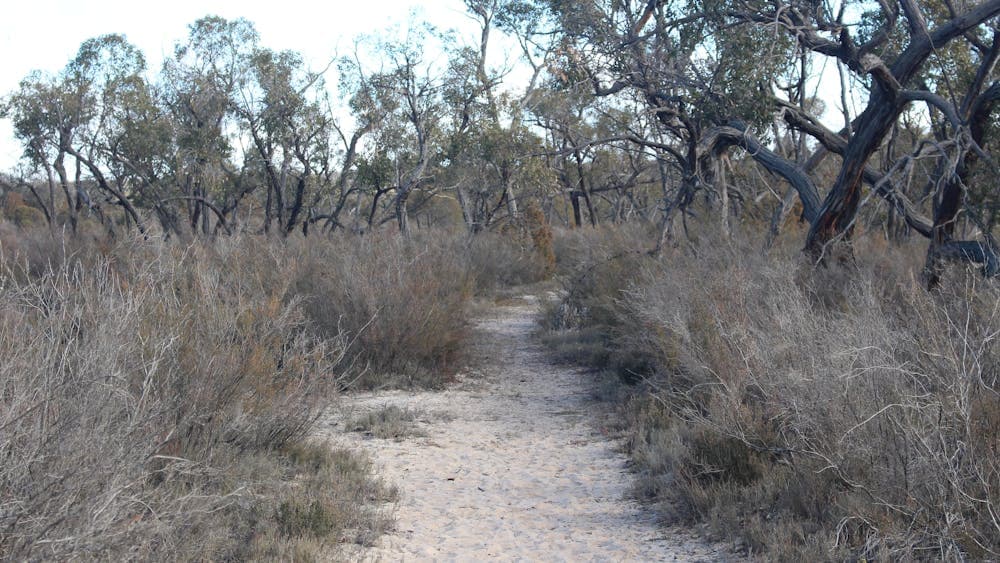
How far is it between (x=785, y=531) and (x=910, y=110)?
16126mm

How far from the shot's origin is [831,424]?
4660mm

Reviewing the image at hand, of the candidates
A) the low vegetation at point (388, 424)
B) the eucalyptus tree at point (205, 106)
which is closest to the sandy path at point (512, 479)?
the low vegetation at point (388, 424)

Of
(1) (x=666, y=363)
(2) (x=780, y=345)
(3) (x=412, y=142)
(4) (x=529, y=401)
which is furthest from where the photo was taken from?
(3) (x=412, y=142)

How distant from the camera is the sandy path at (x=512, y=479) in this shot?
5203 mm

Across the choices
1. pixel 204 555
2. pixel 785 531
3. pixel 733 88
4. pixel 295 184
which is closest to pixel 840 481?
pixel 785 531

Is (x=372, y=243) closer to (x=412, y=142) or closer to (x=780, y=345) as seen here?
(x=780, y=345)

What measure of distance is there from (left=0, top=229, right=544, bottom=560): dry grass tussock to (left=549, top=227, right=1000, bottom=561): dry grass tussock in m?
2.30

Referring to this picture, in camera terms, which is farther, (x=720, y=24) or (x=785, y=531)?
(x=720, y=24)

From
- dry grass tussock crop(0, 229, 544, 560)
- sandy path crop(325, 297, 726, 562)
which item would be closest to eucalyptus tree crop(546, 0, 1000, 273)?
sandy path crop(325, 297, 726, 562)

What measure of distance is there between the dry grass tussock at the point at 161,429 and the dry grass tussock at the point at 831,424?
2.30 metres

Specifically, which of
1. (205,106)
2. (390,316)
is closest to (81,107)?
(205,106)

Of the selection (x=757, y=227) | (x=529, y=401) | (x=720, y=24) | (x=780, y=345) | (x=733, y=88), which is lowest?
(x=529, y=401)

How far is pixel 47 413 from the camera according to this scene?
3.38 meters

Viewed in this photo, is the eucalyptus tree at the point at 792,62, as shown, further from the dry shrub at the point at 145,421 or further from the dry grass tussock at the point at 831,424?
the dry shrub at the point at 145,421
